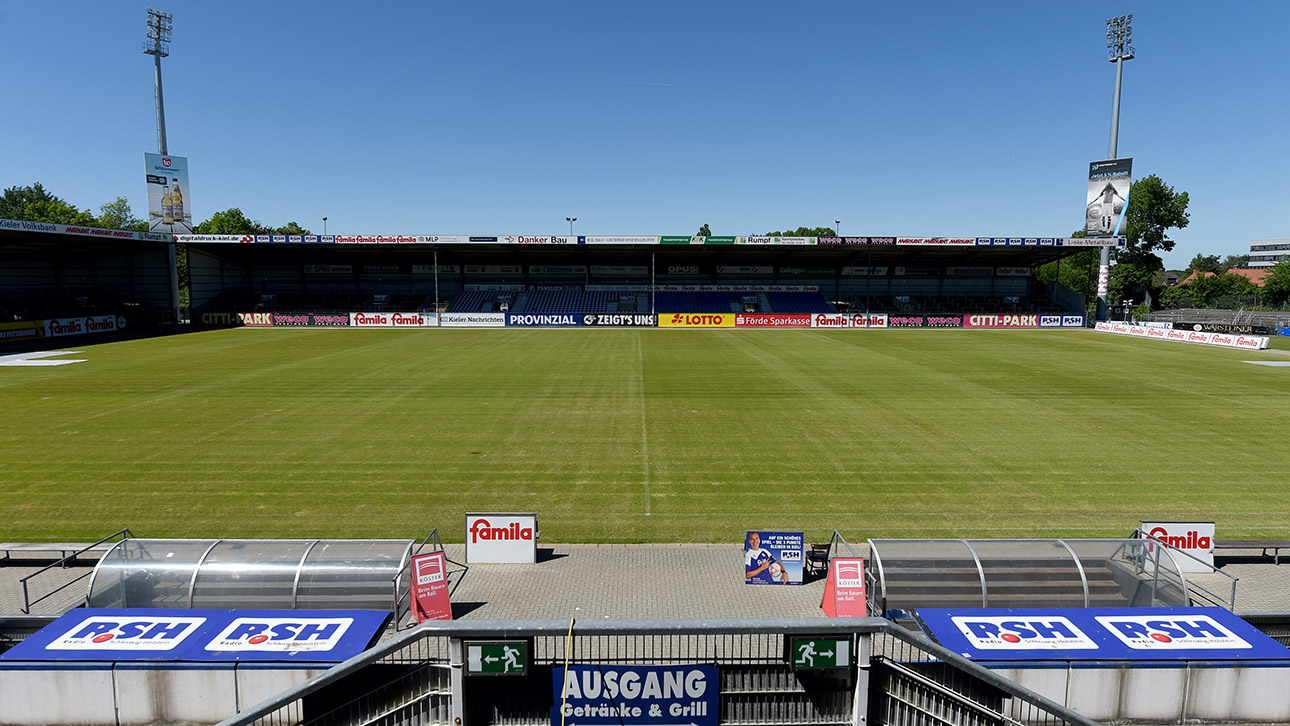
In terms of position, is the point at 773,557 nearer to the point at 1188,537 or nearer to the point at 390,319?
the point at 1188,537

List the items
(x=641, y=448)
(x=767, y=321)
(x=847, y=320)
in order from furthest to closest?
(x=847, y=320) < (x=767, y=321) < (x=641, y=448)

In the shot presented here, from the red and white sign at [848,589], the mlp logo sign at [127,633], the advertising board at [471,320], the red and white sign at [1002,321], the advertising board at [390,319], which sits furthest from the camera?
the red and white sign at [1002,321]

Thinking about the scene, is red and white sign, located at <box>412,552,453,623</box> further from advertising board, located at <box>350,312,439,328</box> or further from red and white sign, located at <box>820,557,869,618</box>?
advertising board, located at <box>350,312,439,328</box>

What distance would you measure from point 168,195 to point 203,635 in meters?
63.4

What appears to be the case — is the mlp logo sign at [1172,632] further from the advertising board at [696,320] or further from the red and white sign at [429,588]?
the advertising board at [696,320]

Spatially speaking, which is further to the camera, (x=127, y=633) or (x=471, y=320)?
(x=471, y=320)

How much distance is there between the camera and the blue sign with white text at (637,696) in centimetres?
514

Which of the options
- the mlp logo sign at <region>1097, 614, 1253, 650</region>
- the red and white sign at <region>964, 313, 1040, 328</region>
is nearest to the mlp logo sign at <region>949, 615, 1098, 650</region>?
the mlp logo sign at <region>1097, 614, 1253, 650</region>

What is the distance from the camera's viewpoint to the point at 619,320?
216ft

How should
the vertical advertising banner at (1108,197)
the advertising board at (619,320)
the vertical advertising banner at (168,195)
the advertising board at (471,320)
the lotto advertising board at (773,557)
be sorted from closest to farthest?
the lotto advertising board at (773,557), the vertical advertising banner at (168,195), the vertical advertising banner at (1108,197), the advertising board at (471,320), the advertising board at (619,320)

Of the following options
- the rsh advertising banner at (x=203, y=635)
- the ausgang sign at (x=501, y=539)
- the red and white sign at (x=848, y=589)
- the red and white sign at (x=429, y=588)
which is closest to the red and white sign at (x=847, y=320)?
the ausgang sign at (x=501, y=539)

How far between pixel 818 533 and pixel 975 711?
6.83 meters

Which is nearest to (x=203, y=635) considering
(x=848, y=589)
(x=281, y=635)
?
(x=281, y=635)

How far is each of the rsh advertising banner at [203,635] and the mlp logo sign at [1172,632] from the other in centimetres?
870
